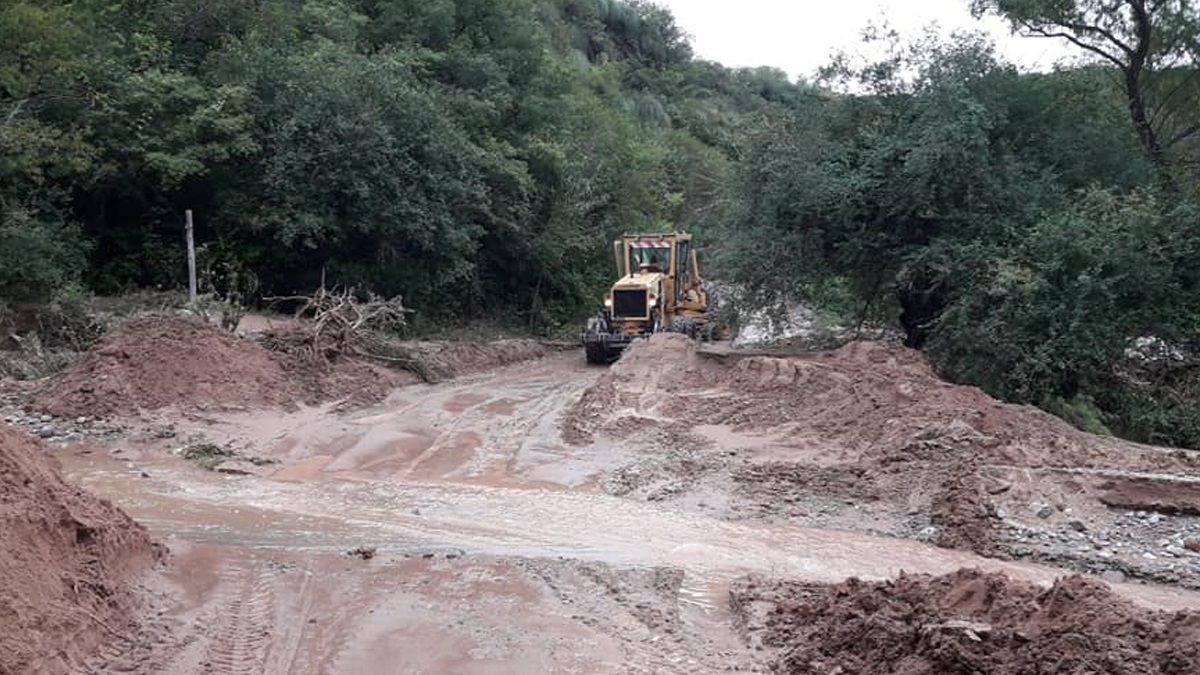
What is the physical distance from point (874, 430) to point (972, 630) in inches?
292

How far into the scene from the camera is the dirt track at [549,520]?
665 centimetres

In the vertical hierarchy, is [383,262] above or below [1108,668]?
above

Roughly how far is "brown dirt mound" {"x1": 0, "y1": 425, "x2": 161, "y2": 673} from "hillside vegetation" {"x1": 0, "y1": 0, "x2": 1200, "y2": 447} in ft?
45.1

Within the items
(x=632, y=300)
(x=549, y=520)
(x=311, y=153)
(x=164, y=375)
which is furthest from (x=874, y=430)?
(x=311, y=153)

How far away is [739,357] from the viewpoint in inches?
818

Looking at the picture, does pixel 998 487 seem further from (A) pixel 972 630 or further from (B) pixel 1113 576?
(A) pixel 972 630

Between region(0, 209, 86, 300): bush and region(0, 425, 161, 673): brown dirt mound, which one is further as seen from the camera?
region(0, 209, 86, 300): bush

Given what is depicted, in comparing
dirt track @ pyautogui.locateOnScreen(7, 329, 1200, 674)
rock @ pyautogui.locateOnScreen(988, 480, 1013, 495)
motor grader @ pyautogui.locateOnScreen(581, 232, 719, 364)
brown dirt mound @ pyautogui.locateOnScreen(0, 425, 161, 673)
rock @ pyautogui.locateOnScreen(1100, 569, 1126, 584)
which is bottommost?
rock @ pyautogui.locateOnScreen(1100, 569, 1126, 584)

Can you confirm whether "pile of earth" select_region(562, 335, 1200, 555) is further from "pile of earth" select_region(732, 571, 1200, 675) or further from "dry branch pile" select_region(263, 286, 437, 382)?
"dry branch pile" select_region(263, 286, 437, 382)

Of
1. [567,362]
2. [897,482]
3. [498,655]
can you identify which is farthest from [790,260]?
[498,655]

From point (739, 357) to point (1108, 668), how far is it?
15.8 m

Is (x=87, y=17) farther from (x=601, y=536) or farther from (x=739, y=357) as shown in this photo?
(x=601, y=536)

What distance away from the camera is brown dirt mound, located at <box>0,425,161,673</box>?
17.7 ft

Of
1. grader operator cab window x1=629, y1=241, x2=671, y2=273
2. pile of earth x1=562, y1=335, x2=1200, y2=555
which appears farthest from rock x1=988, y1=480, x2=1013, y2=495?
grader operator cab window x1=629, y1=241, x2=671, y2=273
